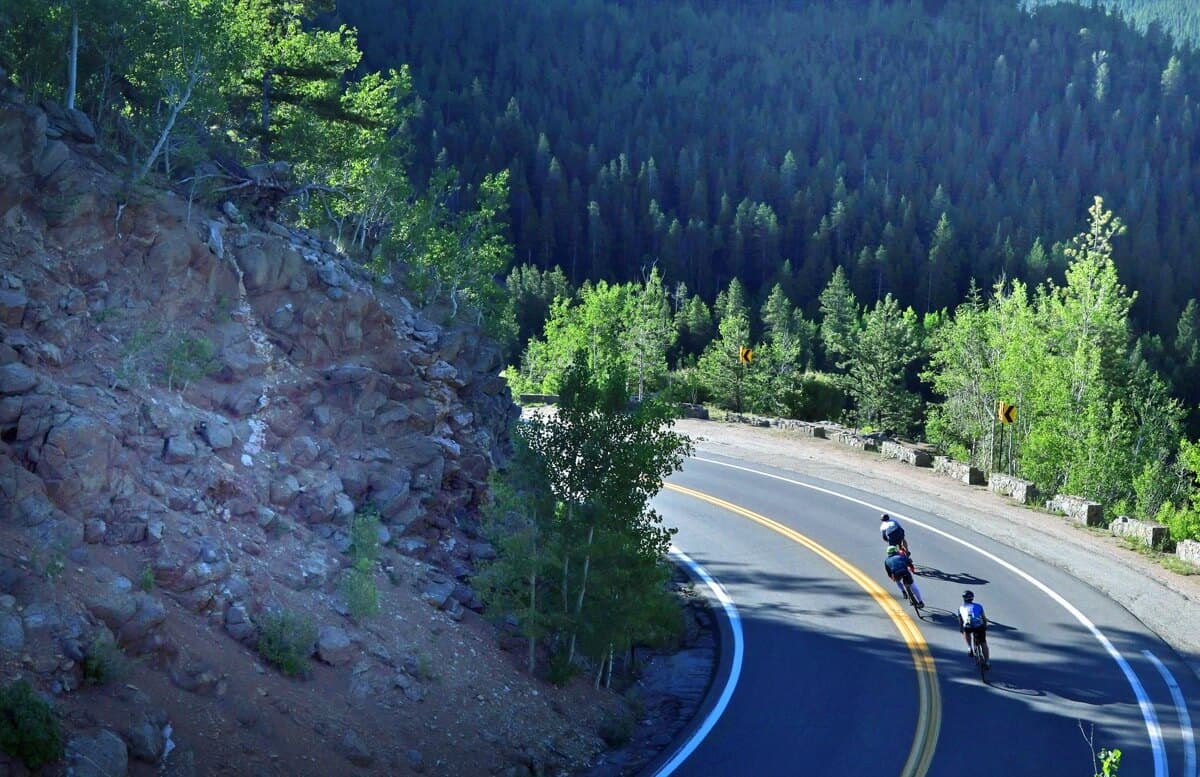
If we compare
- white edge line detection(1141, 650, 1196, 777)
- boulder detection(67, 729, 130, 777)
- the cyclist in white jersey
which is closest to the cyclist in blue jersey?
the cyclist in white jersey

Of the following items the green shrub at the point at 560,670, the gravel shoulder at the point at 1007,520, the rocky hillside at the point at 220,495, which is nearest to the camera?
the rocky hillside at the point at 220,495

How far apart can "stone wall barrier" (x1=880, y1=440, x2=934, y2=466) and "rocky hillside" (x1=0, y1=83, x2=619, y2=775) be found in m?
19.3

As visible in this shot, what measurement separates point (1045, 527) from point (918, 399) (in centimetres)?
4026

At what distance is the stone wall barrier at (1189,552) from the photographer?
80.7 feet

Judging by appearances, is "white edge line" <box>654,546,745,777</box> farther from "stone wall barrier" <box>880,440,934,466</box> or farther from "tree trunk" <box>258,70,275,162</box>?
"tree trunk" <box>258,70,275,162</box>

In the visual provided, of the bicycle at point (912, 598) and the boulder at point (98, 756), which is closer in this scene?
the boulder at point (98, 756)

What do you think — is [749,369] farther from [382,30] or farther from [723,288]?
[382,30]

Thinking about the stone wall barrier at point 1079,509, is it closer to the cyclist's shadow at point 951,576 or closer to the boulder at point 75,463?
the cyclist's shadow at point 951,576

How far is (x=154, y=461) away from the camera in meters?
15.4

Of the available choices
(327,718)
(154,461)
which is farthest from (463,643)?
(154,461)

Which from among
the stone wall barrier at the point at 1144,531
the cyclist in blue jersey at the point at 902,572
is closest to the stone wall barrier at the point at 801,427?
the stone wall barrier at the point at 1144,531

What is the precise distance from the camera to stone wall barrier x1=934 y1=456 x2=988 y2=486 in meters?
33.4

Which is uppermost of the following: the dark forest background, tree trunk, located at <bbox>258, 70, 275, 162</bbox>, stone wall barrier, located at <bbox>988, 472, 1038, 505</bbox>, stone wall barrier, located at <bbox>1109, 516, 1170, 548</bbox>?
the dark forest background

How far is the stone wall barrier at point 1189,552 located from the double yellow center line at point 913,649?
7.68 m
